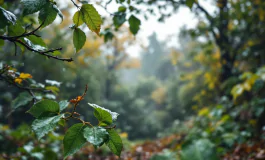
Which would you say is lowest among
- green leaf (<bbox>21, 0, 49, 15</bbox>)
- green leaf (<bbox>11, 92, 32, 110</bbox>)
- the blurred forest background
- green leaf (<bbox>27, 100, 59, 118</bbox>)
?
green leaf (<bbox>27, 100, 59, 118</bbox>)

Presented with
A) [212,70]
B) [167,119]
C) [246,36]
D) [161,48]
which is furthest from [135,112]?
[161,48]

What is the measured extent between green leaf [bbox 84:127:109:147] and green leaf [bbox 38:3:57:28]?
32 centimetres

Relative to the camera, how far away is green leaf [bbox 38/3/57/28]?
0.53 metres

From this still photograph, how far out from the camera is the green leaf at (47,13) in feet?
1.75

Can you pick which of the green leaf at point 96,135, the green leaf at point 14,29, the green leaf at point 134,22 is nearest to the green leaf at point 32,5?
the green leaf at point 14,29

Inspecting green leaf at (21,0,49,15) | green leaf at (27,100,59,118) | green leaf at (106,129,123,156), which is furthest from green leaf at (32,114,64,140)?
green leaf at (21,0,49,15)

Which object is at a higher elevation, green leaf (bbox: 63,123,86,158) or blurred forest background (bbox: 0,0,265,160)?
blurred forest background (bbox: 0,0,265,160)

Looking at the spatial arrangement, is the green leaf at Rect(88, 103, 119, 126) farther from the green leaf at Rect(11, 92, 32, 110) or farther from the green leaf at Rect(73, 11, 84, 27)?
the green leaf at Rect(11, 92, 32, 110)

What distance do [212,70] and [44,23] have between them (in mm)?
4299

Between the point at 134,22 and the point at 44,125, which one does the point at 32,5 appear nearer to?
the point at 44,125

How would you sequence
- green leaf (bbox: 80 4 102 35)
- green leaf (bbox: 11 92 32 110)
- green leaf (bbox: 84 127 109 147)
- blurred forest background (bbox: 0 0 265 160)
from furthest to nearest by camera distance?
1. blurred forest background (bbox: 0 0 265 160)
2. green leaf (bbox: 11 92 32 110)
3. green leaf (bbox: 80 4 102 35)
4. green leaf (bbox: 84 127 109 147)

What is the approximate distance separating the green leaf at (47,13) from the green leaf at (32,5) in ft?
0.11

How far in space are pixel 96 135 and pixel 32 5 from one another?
345 mm

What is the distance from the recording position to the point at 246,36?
3.92 meters
